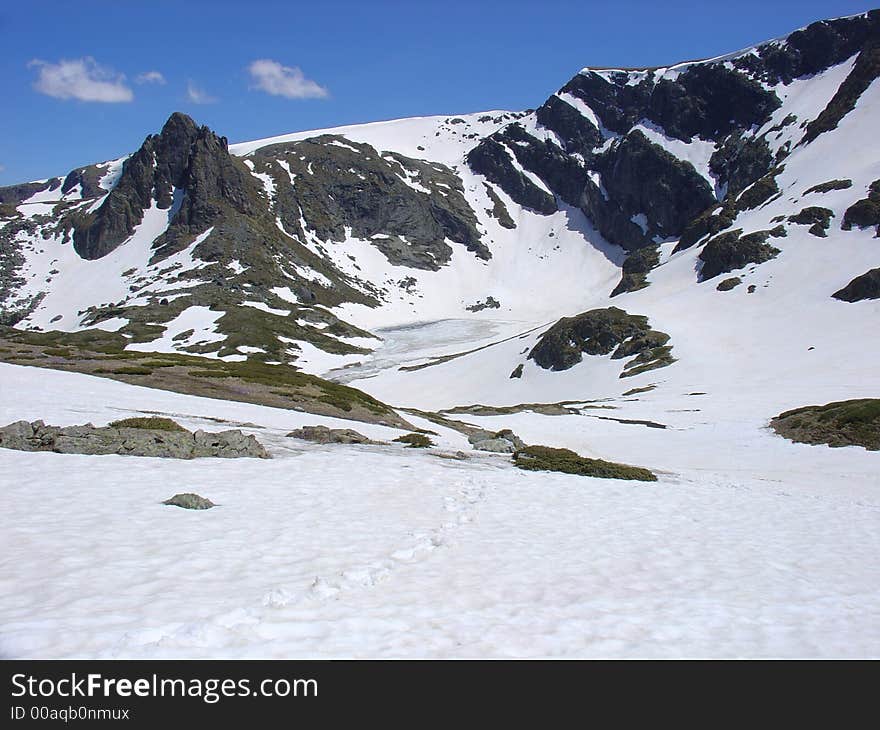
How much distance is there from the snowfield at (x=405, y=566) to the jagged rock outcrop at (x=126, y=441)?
0.88m

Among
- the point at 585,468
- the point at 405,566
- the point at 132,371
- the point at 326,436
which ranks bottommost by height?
the point at 405,566

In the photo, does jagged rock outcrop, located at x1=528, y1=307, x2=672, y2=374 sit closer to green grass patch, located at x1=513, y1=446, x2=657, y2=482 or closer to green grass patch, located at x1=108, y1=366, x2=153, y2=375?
green grass patch, located at x1=108, y1=366, x2=153, y2=375

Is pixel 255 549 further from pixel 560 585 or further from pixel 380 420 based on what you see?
→ pixel 380 420

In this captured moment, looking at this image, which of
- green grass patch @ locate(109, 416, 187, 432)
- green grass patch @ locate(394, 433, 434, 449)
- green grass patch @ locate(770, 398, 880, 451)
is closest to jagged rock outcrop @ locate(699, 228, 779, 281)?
green grass patch @ locate(770, 398, 880, 451)

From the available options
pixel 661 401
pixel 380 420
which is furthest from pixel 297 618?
pixel 661 401

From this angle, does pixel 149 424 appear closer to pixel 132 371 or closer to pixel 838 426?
pixel 132 371

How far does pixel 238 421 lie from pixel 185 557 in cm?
2064

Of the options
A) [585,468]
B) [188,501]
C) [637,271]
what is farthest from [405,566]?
[637,271]

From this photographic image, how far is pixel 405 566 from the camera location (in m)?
10.8

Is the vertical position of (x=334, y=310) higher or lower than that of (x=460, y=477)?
higher

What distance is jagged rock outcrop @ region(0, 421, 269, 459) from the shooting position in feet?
59.9

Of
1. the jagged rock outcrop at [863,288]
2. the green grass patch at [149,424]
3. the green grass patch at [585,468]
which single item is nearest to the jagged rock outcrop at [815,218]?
the jagged rock outcrop at [863,288]

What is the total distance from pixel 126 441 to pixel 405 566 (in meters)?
12.7
